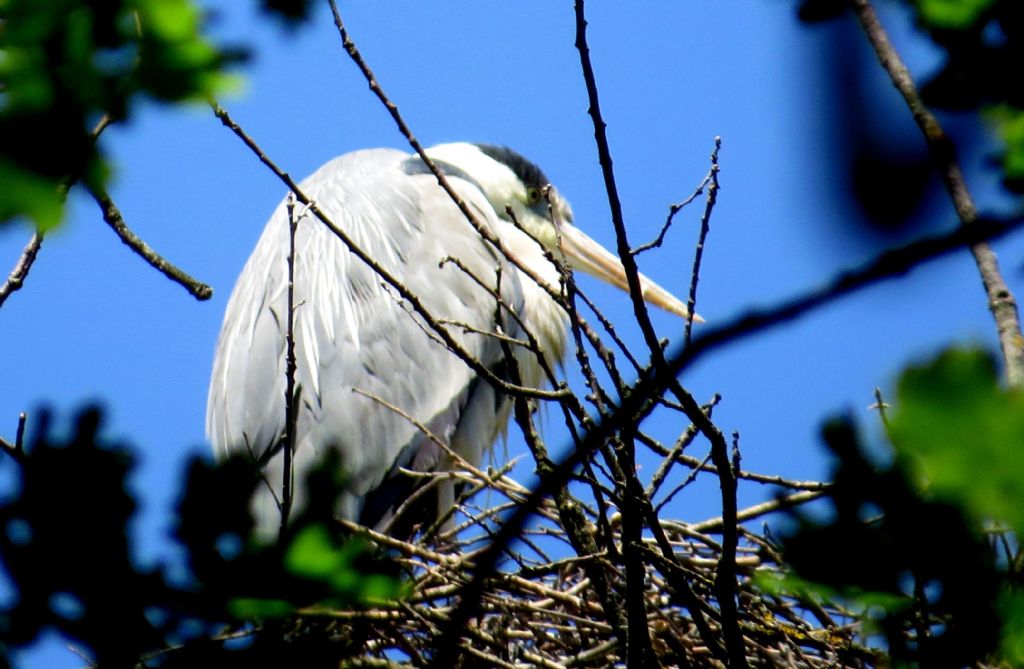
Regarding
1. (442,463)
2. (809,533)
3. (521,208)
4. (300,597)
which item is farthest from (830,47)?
(521,208)

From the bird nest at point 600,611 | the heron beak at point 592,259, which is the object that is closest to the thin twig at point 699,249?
the bird nest at point 600,611

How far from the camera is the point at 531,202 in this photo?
374 cm

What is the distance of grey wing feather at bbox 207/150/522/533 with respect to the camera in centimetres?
269

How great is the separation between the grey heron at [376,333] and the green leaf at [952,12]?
6.11 feet

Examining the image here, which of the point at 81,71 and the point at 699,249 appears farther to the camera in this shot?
the point at 699,249

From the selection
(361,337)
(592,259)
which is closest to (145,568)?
(361,337)

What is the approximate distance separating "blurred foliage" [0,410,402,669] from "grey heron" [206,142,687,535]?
69.7 inches

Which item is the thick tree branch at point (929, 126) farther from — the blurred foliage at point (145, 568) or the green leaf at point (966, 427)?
the blurred foliage at point (145, 568)

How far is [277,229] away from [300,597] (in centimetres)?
268

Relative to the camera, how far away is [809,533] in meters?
0.58

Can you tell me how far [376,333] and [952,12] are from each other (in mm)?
2394

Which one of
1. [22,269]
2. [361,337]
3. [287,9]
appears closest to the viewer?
[287,9]

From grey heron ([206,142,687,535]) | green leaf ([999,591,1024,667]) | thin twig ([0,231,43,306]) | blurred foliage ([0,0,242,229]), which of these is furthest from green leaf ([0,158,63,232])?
grey heron ([206,142,687,535])

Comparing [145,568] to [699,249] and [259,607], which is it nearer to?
[259,607]
